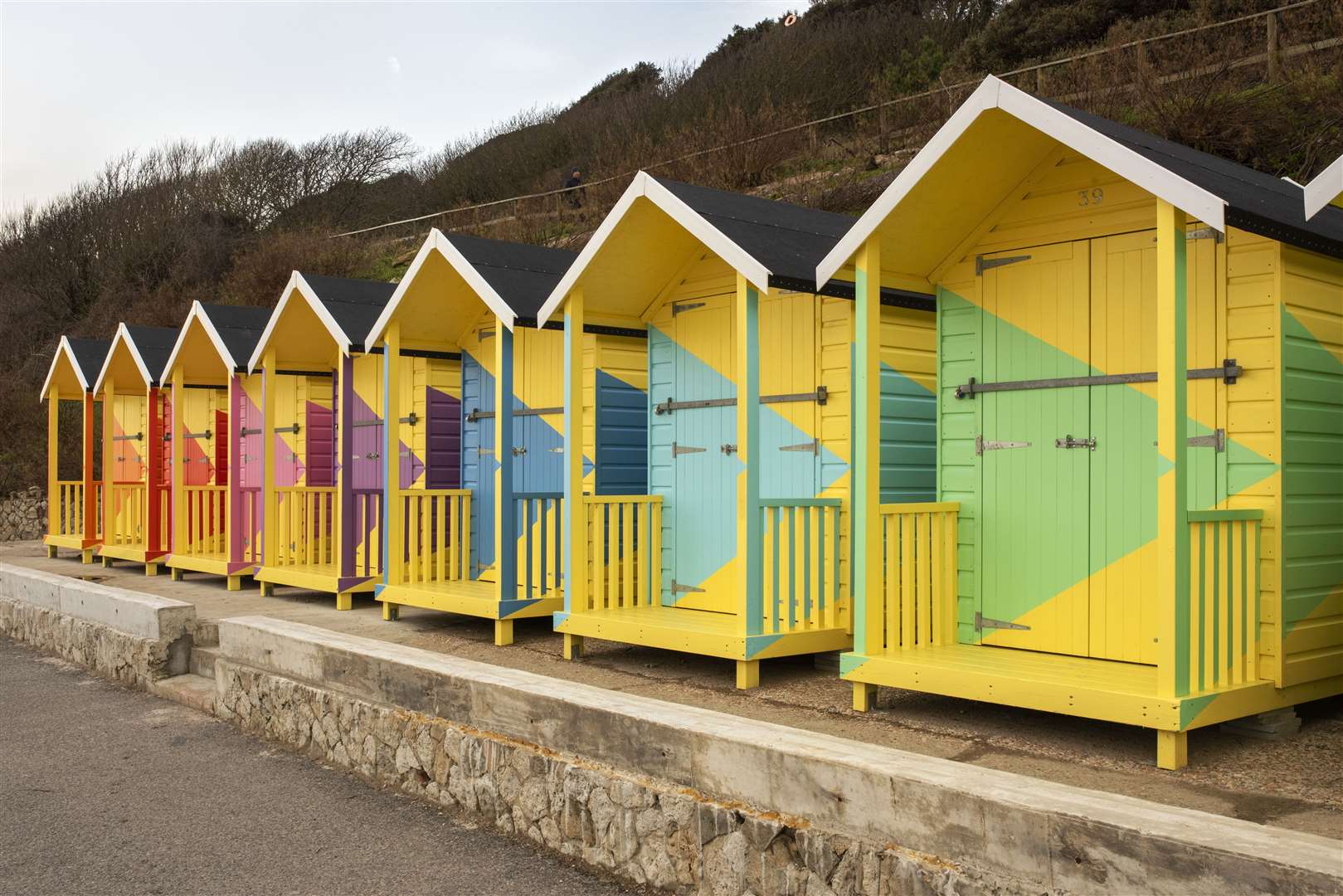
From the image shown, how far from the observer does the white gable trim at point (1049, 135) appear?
4.65 m

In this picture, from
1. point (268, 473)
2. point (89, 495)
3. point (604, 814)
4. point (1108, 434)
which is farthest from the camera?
point (89, 495)

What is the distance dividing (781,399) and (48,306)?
1261 inches

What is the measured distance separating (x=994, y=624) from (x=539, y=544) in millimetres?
3618

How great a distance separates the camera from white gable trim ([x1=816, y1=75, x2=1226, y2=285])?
465 cm

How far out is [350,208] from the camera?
35.4 metres

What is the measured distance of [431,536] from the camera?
9.99 metres

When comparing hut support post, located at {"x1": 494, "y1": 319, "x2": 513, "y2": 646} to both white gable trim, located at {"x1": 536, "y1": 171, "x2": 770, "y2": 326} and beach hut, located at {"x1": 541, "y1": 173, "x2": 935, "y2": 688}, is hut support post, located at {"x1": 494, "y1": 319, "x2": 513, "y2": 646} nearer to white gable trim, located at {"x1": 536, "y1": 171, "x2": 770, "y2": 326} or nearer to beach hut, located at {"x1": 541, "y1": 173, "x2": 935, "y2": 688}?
Result: white gable trim, located at {"x1": 536, "y1": 171, "x2": 770, "y2": 326}

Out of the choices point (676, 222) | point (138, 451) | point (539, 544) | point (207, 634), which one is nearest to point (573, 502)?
point (539, 544)

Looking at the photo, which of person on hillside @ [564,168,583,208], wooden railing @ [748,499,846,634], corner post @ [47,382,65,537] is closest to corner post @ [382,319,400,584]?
wooden railing @ [748,499,846,634]

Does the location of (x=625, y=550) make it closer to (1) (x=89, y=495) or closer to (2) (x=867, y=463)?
(2) (x=867, y=463)

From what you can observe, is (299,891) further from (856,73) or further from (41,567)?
(856,73)

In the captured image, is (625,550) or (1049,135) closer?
(1049,135)

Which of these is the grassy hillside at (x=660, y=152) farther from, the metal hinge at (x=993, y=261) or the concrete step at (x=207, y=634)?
the concrete step at (x=207, y=634)

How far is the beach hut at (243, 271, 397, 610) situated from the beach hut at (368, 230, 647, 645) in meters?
0.68
